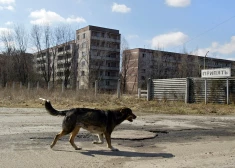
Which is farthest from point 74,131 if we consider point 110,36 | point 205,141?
point 110,36

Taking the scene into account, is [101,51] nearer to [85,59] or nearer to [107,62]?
[85,59]

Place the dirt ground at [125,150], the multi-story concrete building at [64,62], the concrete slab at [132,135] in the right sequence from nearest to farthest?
the dirt ground at [125,150]
the concrete slab at [132,135]
the multi-story concrete building at [64,62]

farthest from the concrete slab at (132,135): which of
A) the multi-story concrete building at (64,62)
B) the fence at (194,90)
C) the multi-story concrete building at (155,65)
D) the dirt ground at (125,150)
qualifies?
the multi-story concrete building at (64,62)

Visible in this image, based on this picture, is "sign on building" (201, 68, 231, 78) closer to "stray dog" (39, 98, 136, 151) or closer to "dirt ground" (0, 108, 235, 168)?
"dirt ground" (0, 108, 235, 168)

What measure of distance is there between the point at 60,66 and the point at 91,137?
3248 inches

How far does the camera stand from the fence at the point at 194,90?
2352 cm

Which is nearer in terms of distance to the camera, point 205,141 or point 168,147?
point 168,147

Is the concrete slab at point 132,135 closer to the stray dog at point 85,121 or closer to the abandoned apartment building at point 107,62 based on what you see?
the stray dog at point 85,121

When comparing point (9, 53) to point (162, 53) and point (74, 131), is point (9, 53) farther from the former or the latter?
point (74, 131)

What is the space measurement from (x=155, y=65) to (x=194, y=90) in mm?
57842

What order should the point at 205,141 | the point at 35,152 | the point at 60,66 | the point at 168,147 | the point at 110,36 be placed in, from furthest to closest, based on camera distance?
the point at 110,36
the point at 60,66
the point at 205,141
the point at 168,147
the point at 35,152

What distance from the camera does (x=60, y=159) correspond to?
636cm

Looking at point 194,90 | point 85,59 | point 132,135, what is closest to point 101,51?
point 85,59

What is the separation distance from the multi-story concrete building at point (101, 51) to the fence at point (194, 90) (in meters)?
55.8
